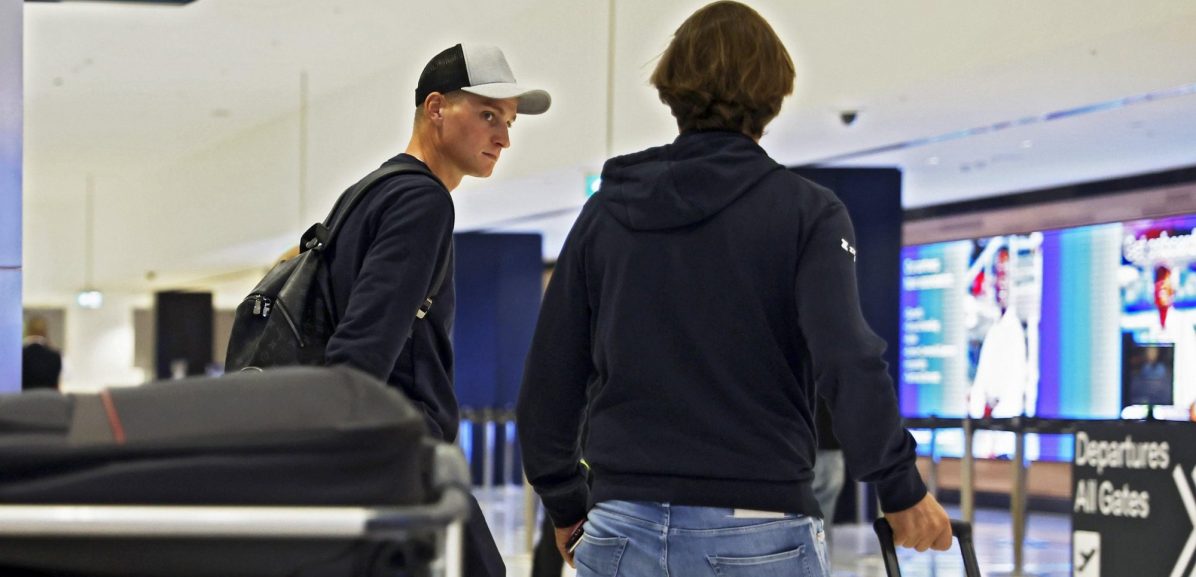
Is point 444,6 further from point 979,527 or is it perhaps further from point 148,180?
point 148,180

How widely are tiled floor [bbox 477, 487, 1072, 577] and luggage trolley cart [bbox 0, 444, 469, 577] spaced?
20.8 ft

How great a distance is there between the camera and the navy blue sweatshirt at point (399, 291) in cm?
224

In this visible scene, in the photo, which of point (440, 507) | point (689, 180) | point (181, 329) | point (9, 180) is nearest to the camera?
point (440, 507)

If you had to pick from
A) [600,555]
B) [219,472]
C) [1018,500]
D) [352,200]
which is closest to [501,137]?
[352,200]

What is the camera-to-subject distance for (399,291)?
228 centimetres

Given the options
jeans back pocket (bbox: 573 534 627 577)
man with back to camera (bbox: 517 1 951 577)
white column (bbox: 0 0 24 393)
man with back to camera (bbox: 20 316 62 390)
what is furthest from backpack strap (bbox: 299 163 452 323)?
man with back to camera (bbox: 20 316 62 390)

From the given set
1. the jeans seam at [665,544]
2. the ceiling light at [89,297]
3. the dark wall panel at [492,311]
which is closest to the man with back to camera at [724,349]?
the jeans seam at [665,544]

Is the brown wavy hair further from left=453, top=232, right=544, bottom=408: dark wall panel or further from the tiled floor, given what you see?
left=453, top=232, right=544, bottom=408: dark wall panel

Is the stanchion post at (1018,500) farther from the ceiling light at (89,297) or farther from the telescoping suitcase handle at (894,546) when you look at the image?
the ceiling light at (89,297)

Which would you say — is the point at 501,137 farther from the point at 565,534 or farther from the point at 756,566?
the point at 756,566

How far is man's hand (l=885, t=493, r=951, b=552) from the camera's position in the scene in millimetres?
1937

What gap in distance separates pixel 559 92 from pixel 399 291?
30.5 ft

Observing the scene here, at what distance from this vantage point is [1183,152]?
11.6 metres

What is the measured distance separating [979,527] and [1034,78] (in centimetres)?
545
